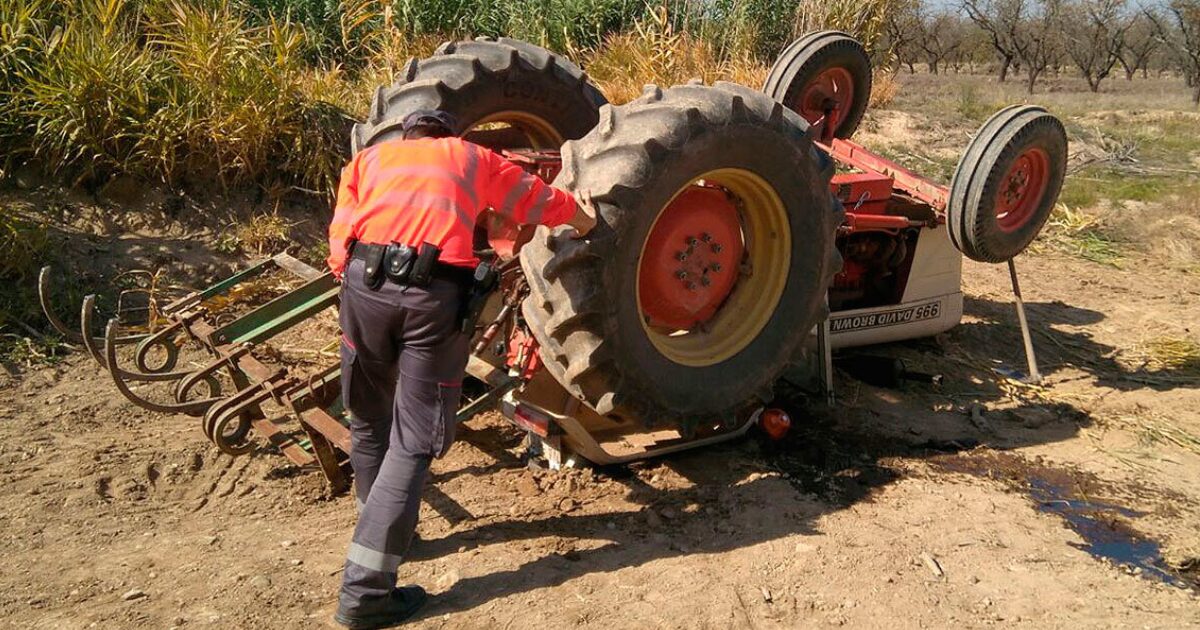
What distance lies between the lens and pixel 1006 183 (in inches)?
204

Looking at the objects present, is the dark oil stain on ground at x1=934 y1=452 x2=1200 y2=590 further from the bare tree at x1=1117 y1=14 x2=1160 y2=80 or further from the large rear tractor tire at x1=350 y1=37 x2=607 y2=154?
the bare tree at x1=1117 y1=14 x2=1160 y2=80

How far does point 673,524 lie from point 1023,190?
115 inches

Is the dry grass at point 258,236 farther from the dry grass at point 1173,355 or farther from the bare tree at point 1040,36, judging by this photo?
the bare tree at point 1040,36

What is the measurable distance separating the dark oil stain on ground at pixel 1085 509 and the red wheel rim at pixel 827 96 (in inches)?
100

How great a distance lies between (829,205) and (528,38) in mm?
8293

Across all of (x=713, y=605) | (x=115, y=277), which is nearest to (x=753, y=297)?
(x=713, y=605)

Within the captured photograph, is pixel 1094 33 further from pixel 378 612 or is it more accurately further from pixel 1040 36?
pixel 378 612

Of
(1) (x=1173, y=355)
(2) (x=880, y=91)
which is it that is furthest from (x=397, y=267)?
(2) (x=880, y=91)

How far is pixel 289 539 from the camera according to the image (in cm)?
368

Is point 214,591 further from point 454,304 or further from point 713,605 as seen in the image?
point 713,605

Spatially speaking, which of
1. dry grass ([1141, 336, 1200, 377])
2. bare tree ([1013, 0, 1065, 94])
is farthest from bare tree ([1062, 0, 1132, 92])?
dry grass ([1141, 336, 1200, 377])

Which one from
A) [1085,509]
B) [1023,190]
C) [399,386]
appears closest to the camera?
[399,386]

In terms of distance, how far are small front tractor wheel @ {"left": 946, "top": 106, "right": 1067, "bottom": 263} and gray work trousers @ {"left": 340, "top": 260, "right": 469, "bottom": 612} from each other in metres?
3.01

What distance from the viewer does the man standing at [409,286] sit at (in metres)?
3.12
